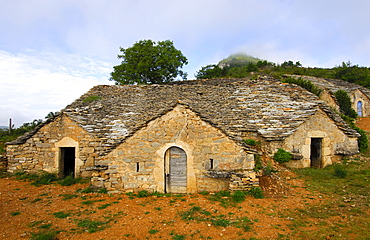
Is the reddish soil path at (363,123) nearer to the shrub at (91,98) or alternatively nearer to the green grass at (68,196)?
the green grass at (68,196)

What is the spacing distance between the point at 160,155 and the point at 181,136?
104cm

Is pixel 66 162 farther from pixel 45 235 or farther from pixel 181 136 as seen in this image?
pixel 181 136

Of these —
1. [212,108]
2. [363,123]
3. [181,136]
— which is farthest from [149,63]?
[363,123]

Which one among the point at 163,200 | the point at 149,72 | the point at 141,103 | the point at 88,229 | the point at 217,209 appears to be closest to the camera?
the point at 88,229

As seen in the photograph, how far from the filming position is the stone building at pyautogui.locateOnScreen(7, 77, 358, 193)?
6.93 meters

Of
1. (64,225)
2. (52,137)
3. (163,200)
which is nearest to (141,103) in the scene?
(52,137)

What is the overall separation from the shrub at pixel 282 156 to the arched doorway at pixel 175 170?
481 centimetres

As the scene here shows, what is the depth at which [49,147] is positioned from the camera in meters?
9.55

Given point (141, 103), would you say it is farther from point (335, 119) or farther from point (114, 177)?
point (335, 119)

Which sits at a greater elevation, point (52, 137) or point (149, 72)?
point (149, 72)

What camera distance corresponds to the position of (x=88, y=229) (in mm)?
4664

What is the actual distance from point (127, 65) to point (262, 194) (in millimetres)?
21096

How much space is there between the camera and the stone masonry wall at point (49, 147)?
31.2ft

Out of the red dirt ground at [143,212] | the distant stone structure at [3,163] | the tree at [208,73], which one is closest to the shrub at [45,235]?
the red dirt ground at [143,212]
